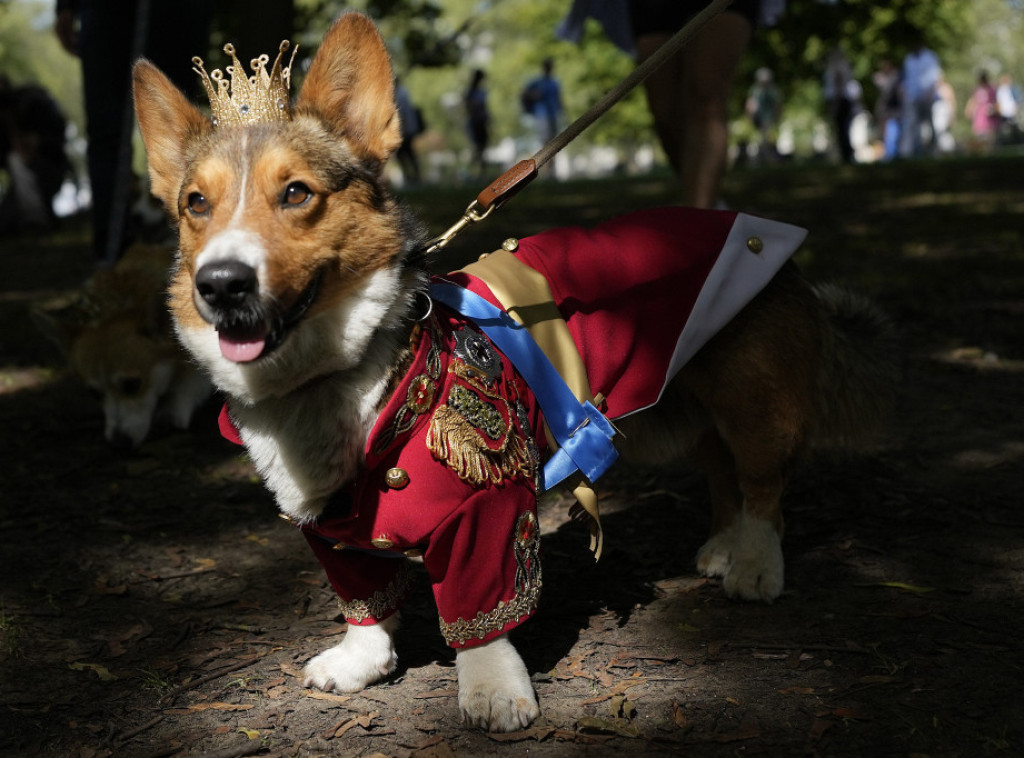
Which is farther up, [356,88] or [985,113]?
[356,88]

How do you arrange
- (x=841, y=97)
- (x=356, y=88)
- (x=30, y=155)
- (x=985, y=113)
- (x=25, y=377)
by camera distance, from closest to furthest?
1. (x=356, y=88)
2. (x=25, y=377)
3. (x=30, y=155)
4. (x=841, y=97)
5. (x=985, y=113)

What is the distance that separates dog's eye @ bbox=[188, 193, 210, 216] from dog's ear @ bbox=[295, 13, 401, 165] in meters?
0.40

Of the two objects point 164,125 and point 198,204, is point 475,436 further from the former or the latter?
point 164,125

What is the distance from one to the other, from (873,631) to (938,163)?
17.0m

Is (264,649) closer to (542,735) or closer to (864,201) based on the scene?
(542,735)

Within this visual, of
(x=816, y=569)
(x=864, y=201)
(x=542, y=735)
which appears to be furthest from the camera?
(x=864, y=201)

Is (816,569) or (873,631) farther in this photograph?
(816,569)

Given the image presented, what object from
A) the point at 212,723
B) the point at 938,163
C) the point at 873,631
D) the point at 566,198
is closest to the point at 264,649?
the point at 212,723

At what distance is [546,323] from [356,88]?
85 cm

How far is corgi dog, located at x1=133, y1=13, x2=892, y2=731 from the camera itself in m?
2.50

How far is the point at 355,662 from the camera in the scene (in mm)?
2861

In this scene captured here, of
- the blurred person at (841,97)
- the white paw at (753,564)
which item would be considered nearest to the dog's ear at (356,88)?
the white paw at (753,564)

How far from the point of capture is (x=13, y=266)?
11.7 meters

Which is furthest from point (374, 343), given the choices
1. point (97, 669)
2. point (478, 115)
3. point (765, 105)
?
point (765, 105)
